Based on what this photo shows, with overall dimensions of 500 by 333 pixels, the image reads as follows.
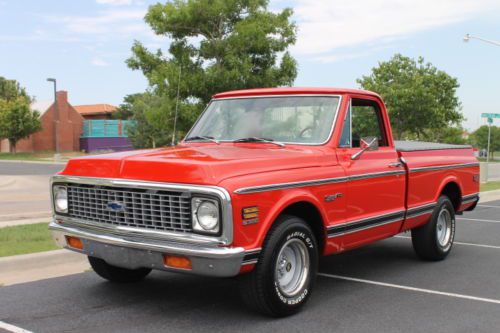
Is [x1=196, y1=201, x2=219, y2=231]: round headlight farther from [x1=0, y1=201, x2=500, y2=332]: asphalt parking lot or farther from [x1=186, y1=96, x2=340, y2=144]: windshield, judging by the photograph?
[x1=186, y1=96, x2=340, y2=144]: windshield

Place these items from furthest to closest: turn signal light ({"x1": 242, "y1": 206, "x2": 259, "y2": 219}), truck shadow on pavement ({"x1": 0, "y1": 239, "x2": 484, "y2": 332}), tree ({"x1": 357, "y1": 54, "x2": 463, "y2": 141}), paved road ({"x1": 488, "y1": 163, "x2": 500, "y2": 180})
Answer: tree ({"x1": 357, "y1": 54, "x2": 463, "y2": 141}) → paved road ({"x1": 488, "y1": 163, "x2": 500, "y2": 180}) → truck shadow on pavement ({"x1": 0, "y1": 239, "x2": 484, "y2": 332}) → turn signal light ({"x1": 242, "y1": 206, "x2": 259, "y2": 219})

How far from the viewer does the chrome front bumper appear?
407 centimetres

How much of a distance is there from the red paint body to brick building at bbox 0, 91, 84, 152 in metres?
61.8

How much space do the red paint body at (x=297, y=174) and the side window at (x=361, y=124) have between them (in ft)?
0.24

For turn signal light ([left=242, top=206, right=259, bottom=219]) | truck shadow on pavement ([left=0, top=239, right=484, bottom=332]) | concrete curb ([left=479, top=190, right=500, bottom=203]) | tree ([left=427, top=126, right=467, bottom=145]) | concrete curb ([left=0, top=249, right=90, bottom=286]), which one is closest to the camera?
turn signal light ([left=242, top=206, right=259, bottom=219])

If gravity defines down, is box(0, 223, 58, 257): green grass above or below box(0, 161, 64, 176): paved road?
above

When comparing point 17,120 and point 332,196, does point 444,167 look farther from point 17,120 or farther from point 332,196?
point 17,120

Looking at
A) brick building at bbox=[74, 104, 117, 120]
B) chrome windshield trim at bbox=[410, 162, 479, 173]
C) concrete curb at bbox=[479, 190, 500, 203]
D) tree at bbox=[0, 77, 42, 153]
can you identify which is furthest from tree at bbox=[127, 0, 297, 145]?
brick building at bbox=[74, 104, 117, 120]

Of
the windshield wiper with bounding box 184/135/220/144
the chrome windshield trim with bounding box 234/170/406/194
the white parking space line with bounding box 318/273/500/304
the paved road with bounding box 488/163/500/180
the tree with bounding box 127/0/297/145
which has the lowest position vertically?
the paved road with bounding box 488/163/500/180

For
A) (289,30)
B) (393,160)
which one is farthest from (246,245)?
(289,30)

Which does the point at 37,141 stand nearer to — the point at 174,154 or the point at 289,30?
the point at 289,30

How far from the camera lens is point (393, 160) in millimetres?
6246

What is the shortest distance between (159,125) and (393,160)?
12877 mm

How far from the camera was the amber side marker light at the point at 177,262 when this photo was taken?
419cm
